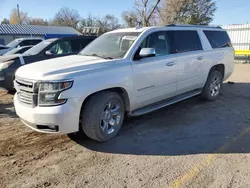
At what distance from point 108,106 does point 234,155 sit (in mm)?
2128

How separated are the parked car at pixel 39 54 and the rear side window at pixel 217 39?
461 cm

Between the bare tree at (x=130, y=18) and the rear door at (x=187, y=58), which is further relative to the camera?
the bare tree at (x=130, y=18)

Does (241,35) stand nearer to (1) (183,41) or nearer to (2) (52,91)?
(1) (183,41)

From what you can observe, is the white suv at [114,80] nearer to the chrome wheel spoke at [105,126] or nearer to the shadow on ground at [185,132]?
the chrome wheel spoke at [105,126]

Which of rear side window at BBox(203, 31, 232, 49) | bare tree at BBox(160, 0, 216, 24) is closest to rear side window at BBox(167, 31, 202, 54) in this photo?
rear side window at BBox(203, 31, 232, 49)

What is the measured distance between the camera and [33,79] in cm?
374

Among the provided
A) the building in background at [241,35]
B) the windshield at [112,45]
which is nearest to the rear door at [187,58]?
the windshield at [112,45]

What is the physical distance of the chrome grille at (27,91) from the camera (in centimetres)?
371

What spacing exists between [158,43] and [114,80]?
1.63 m

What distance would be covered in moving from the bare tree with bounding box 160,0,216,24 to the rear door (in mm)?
35450

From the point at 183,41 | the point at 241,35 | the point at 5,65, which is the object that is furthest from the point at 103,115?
the point at 241,35

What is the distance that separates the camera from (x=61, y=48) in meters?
8.54

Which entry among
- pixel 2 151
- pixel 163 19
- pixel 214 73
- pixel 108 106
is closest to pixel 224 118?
pixel 214 73

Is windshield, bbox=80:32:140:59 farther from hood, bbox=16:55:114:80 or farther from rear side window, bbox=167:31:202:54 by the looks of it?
rear side window, bbox=167:31:202:54
